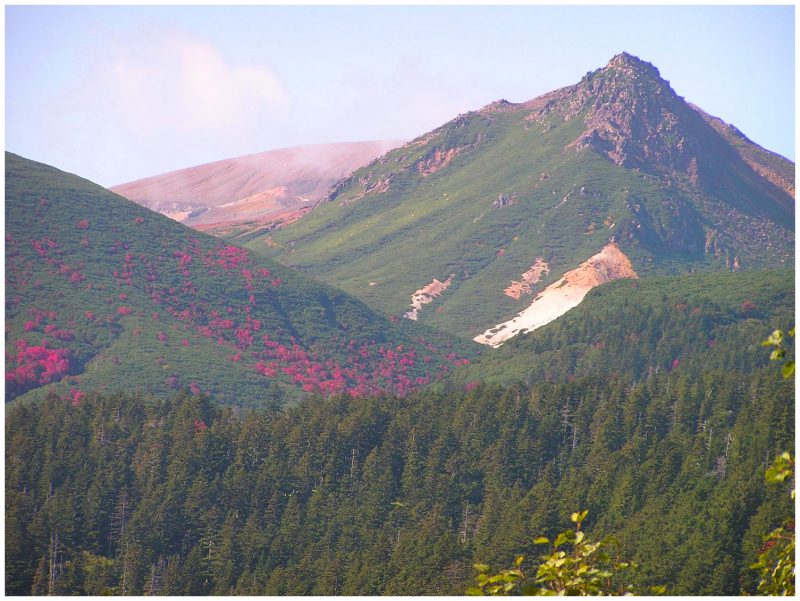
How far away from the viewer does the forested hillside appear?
354ft

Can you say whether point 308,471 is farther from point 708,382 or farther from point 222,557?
point 708,382

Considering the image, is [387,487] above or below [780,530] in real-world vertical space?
below

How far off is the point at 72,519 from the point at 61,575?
28.5 ft

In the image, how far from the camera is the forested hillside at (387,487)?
354 feet

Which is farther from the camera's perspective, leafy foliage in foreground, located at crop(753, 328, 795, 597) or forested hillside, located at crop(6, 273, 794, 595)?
forested hillside, located at crop(6, 273, 794, 595)

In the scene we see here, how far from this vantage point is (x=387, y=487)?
13600 cm

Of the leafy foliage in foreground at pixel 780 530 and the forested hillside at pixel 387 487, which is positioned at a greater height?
the leafy foliage in foreground at pixel 780 530

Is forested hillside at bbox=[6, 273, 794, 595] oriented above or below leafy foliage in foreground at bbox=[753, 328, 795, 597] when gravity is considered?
below

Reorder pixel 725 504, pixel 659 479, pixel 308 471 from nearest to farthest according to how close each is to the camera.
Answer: pixel 725 504, pixel 659 479, pixel 308 471

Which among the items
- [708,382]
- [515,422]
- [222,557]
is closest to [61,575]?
[222,557]

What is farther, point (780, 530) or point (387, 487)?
point (387, 487)

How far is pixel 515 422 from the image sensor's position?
143625 millimetres

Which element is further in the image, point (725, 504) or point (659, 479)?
point (659, 479)

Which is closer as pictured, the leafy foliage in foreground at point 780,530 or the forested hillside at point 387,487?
the leafy foliage in foreground at point 780,530
